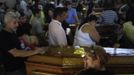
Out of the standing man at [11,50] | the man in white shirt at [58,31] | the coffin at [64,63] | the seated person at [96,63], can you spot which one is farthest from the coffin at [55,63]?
the man in white shirt at [58,31]

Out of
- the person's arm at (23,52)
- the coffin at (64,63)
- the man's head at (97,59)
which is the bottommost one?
the coffin at (64,63)

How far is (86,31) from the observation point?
18.9 ft

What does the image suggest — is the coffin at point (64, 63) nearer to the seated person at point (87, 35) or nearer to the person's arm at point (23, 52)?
the person's arm at point (23, 52)

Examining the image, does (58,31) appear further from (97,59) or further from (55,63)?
(97,59)

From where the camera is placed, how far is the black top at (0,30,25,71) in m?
4.63

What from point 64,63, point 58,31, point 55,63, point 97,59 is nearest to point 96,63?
point 97,59

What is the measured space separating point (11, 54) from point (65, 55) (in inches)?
26.2

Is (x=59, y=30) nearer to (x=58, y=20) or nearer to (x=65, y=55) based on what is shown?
(x=58, y=20)

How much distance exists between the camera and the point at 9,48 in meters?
4.64

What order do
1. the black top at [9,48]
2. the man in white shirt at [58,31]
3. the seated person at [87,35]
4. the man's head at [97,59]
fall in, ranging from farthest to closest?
the man in white shirt at [58,31] < the seated person at [87,35] < the black top at [9,48] < the man's head at [97,59]

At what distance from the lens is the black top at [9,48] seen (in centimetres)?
463

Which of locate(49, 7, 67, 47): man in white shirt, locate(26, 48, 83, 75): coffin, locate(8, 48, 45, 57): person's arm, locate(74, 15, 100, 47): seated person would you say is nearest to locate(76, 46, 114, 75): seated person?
locate(26, 48, 83, 75): coffin

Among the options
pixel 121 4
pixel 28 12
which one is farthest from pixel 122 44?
pixel 28 12

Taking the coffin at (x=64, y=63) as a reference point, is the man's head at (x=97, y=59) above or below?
above
